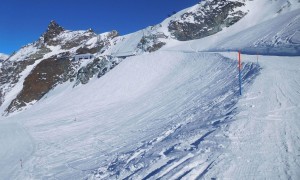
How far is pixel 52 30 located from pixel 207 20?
57003 mm

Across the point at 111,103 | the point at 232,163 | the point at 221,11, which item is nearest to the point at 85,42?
the point at 221,11

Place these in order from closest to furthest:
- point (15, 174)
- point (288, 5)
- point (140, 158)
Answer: point (140, 158), point (15, 174), point (288, 5)

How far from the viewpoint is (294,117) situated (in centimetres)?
840

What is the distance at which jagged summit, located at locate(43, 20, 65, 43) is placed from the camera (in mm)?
89200

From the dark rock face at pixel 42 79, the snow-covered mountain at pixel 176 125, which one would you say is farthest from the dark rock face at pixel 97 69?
the dark rock face at pixel 42 79

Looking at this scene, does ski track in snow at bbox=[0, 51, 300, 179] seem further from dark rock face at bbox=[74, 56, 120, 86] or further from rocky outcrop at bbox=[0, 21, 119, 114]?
rocky outcrop at bbox=[0, 21, 119, 114]

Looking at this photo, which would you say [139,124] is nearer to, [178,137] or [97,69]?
[178,137]

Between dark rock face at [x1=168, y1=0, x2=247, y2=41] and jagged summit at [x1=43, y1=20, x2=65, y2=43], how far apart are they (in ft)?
157

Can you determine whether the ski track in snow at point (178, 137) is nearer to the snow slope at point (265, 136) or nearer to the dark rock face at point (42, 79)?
the snow slope at point (265, 136)

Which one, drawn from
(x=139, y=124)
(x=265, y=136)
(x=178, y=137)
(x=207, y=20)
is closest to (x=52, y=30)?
(x=207, y=20)

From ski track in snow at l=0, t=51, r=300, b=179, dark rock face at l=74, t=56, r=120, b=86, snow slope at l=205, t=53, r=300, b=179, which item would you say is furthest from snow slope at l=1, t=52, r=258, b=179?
dark rock face at l=74, t=56, r=120, b=86

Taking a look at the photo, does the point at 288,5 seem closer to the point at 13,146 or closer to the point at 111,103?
the point at 111,103

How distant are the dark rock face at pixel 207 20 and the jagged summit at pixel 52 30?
47.9 m

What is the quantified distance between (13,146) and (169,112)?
906cm
